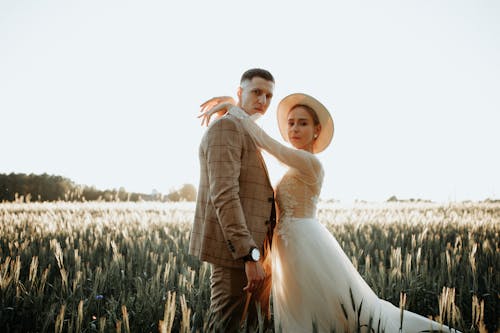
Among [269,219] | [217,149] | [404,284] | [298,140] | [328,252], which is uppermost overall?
[298,140]

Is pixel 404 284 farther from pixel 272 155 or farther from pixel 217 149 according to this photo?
pixel 217 149

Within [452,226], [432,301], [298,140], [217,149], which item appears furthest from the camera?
[452,226]

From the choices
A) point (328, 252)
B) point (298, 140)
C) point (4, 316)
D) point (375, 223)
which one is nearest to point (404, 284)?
point (328, 252)

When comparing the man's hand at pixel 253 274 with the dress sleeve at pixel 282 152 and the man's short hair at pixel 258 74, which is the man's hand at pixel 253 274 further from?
the man's short hair at pixel 258 74

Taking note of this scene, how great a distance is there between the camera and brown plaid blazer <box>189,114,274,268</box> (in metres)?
2.23

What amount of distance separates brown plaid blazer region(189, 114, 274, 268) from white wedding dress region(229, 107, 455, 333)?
0.57 feet

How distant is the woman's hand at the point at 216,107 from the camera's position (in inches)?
107

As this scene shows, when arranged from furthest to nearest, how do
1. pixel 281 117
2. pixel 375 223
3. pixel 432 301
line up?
1. pixel 375 223
2. pixel 432 301
3. pixel 281 117

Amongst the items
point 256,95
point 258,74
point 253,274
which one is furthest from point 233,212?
point 258,74

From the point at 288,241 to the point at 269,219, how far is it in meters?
0.23

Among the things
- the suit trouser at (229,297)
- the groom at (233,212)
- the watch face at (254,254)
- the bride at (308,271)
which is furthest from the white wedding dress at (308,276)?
the watch face at (254,254)

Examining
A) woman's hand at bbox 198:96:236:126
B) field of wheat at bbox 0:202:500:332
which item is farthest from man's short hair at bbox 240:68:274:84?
field of wheat at bbox 0:202:500:332

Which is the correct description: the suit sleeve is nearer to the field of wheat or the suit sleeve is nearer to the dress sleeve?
the dress sleeve

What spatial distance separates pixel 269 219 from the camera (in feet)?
8.28
